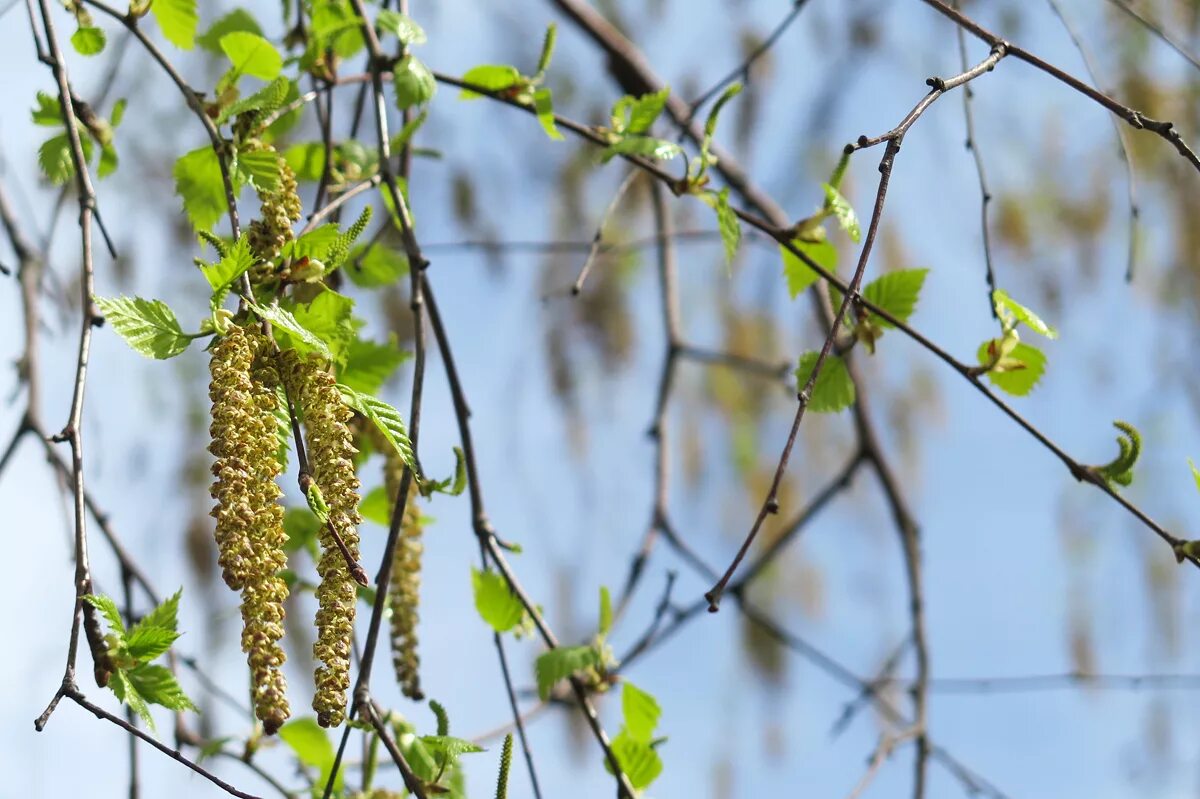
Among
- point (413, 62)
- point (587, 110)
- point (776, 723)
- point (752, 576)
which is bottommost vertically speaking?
point (413, 62)

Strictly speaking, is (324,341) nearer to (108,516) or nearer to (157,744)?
(157,744)

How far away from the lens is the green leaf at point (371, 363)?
3.45ft

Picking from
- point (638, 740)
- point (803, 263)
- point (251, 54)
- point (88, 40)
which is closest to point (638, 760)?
point (638, 740)

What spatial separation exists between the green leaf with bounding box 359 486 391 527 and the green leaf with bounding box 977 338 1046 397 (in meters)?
0.52

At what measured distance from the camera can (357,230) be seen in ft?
2.53

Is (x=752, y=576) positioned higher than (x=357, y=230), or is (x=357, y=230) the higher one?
(x=752, y=576)

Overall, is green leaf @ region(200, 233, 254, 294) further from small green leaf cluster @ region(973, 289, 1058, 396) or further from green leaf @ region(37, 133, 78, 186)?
small green leaf cluster @ region(973, 289, 1058, 396)

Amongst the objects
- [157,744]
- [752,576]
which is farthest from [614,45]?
[157,744]

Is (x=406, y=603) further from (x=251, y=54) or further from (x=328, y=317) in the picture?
(x=251, y=54)

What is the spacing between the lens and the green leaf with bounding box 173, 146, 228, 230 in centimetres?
106

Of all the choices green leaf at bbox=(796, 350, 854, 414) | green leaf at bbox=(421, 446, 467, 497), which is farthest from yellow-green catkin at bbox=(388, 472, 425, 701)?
green leaf at bbox=(796, 350, 854, 414)

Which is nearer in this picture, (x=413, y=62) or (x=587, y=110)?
(x=413, y=62)

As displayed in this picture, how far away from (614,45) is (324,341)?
1206 mm

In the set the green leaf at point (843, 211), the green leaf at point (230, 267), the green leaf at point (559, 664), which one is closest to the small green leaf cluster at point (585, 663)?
the green leaf at point (559, 664)
